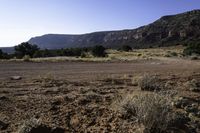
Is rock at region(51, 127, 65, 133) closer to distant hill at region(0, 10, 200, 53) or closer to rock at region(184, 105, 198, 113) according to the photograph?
rock at region(184, 105, 198, 113)

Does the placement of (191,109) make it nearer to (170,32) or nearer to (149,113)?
(149,113)

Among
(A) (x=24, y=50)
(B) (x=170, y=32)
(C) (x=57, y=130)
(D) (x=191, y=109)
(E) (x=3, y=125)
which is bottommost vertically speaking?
(D) (x=191, y=109)

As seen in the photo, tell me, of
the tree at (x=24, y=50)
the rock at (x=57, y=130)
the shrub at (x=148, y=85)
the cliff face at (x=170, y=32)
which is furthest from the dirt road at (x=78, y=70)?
the cliff face at (x=170, y=32)

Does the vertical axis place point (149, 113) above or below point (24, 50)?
below

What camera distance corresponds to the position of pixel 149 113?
880 cm

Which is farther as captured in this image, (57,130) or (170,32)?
(170,32)

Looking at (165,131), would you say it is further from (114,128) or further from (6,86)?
(6,86)

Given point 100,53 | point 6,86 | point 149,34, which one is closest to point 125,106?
point 6,86

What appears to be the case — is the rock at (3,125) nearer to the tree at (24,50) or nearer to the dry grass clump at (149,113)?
the dry grass clump at (149,113)

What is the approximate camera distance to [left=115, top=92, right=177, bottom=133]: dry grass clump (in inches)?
344

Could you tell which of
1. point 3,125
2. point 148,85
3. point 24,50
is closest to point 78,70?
point 148,85

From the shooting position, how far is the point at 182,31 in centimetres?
14775

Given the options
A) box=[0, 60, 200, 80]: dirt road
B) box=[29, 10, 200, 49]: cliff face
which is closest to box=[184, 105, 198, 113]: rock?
box=[0, 60, 200, 80]: dirt road

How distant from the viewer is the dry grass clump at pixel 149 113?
8.73 metres
